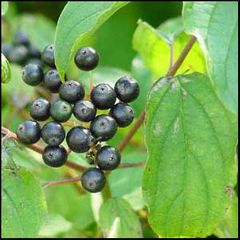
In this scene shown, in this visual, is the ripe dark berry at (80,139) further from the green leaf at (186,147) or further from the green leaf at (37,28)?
the green leaf at (37,28)

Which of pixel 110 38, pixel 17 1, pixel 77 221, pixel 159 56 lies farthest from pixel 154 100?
pixel 17 1

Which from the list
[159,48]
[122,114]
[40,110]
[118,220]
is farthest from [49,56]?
[159,48]

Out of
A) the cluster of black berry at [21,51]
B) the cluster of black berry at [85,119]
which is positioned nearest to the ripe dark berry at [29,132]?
the cluster of black berry at [85,119]

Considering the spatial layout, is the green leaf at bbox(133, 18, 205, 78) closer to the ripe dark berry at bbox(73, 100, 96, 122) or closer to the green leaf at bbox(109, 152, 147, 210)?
the green leaf at bbox(109, 152, 147, 210)

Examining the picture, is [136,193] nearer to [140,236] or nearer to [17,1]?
[140,236]

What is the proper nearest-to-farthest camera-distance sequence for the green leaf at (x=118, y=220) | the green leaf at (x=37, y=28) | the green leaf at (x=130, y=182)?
the green leaf at (x=118, y=220)
the green leaf at (x=130, y=182)
the green leaf at (x=37, y=28)

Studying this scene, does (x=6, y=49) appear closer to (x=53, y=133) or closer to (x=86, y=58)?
(x=86, y=58)
